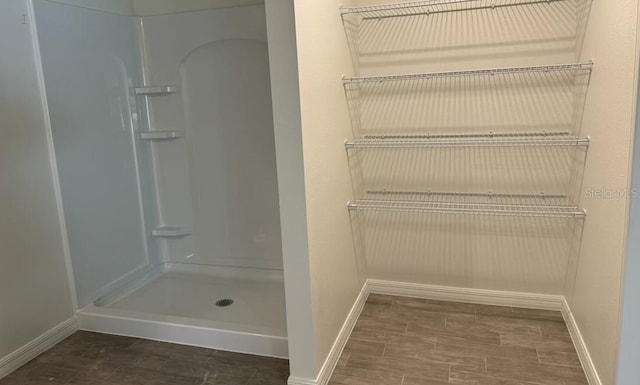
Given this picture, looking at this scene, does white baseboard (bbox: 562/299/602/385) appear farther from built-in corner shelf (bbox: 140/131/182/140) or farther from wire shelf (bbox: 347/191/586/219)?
built-in corner shelf (bbox: 140/131/182/140)

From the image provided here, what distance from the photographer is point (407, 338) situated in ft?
7.72

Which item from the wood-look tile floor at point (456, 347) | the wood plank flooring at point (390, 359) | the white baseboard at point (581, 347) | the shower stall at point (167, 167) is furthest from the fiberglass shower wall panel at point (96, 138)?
the white baseboard at point (581, 347)

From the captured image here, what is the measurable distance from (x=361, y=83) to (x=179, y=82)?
3.91 feet

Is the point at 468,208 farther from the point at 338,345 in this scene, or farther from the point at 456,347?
the point at 338,345


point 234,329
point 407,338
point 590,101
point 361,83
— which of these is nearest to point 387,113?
point 361,83

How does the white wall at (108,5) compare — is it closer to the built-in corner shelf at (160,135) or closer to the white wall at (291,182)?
the built-in corner shelf at (160,135)

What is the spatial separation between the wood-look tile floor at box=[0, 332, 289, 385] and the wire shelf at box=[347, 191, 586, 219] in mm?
942

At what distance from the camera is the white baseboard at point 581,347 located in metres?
1.91

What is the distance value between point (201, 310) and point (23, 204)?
109 cm

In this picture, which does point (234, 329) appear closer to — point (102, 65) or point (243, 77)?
point (243, 77)

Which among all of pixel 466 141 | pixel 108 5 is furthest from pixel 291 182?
pixel 108 5

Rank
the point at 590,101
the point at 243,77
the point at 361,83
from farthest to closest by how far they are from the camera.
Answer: the point at 243,77 → the point at 361,83 → the point at 590,101

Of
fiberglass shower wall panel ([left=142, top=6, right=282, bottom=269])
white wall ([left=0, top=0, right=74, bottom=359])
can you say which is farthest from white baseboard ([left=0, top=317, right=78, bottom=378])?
fiberglass shower wall panel ([left=142, top=6, right=282, bottom=269])

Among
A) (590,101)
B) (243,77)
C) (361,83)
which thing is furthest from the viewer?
(243,77)
